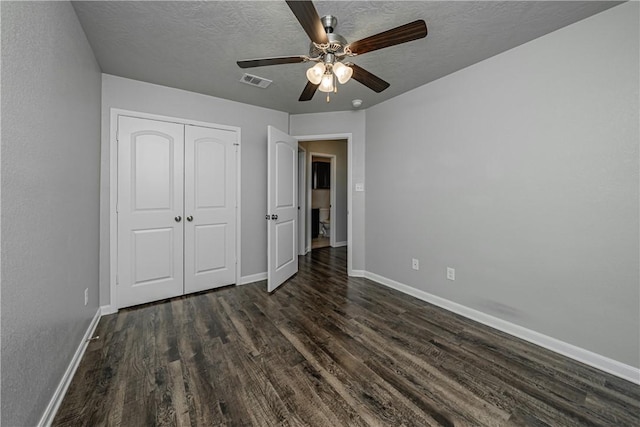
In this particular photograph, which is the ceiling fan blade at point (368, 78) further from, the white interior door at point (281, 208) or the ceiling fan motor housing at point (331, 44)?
the white interior door at point (281, 208)

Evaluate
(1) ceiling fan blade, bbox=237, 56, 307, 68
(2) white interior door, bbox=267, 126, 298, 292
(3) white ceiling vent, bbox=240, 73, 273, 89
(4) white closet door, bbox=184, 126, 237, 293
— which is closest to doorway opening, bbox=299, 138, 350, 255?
(2) white interior door, bbox=267, 126, 298, 292

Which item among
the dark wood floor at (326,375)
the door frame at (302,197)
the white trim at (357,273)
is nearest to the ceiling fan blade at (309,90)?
the dark wood floor at (326,375)

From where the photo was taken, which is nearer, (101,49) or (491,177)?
(101,49)

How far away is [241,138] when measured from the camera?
3.46 m

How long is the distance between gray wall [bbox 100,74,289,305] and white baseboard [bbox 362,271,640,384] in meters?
2.22

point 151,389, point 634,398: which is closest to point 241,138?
point 151,389

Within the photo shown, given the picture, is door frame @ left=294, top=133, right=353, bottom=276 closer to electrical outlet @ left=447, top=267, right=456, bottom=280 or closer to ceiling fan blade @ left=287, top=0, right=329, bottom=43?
electrical outlet @ left=447, top=267, right=456, bottom=280

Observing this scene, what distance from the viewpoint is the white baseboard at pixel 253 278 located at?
3.48m

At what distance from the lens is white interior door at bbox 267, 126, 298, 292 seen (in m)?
3.20

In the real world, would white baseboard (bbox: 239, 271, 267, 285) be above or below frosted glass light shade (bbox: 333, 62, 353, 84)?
below

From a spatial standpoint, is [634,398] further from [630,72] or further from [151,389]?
[151,389]

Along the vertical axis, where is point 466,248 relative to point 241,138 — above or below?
below

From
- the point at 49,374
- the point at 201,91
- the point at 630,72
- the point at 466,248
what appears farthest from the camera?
the point at 201,91

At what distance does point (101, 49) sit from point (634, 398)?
4526mm
